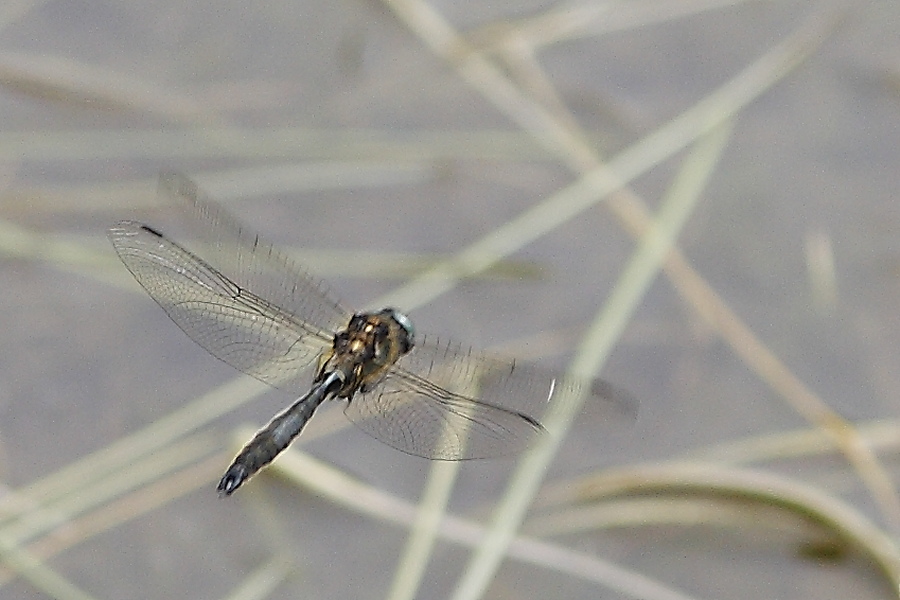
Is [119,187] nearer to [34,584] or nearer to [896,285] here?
[34,584]

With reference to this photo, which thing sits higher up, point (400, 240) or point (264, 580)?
point (400, 240)

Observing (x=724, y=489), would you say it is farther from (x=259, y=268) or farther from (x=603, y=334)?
(x=259, y=268)

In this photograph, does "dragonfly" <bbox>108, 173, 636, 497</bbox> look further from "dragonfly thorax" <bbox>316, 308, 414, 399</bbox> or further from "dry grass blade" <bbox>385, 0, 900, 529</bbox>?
"dry grass blade" <bbox>385, 0, 900, 529</bbox>

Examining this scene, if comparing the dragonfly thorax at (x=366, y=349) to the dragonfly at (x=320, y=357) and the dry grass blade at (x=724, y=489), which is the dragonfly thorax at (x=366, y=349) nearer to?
the dragonfly at (x=320, y=357)

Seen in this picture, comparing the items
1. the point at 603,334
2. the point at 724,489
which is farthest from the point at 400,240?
the point at 724,489

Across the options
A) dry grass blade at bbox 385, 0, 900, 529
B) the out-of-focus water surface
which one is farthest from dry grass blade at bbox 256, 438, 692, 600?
dry grass blade at bbox 385, 0, 900, 529
